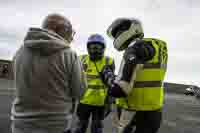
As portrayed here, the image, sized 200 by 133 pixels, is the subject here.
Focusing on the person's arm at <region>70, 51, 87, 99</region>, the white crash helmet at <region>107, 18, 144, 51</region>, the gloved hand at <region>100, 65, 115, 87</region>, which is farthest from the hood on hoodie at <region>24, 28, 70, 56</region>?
the gloved hand at <region>100, 65, 115, 87</region>

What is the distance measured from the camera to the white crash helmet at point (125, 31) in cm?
324

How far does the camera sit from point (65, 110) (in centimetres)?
264

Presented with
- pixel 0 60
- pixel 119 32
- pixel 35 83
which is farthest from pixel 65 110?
pixel 0 60

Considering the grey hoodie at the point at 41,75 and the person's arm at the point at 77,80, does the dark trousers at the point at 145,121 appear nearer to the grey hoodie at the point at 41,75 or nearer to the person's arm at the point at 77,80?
the person's arm at the point at 77,80

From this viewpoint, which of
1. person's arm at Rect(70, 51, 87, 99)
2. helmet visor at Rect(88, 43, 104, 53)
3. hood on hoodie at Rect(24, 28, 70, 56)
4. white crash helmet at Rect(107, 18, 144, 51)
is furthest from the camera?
helmet visor at Rect(88, 43, 104, 53)

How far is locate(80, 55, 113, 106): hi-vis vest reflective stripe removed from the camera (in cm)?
479

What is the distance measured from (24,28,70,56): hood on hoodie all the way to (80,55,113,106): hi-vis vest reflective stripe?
7.28ft

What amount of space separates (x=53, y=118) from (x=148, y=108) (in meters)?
1.01

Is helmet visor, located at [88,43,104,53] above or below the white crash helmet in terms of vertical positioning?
below

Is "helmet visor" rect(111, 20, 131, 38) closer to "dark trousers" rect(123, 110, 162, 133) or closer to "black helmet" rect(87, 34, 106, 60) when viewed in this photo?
"dark trousers" rect(123, 110, 162, 133)

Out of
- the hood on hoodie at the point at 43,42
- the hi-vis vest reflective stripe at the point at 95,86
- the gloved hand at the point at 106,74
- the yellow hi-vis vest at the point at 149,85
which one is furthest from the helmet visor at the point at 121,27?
the hi-vis vest reflective stripe at the point at 95,86

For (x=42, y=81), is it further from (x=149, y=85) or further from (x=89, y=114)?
(x=89, y=114)

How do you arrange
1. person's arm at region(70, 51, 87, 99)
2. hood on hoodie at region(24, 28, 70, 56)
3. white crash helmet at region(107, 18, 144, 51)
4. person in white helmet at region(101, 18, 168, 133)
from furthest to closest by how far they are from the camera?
white crash helmet at region(107, 18, 144, 51)
person in white helmet at region(101, 18, 168, 133)
person's arm at region(70, 51, 87, 99)
hood on hoodie at region(24, 28, 70, 56)

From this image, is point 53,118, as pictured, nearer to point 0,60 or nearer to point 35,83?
point 35,83
